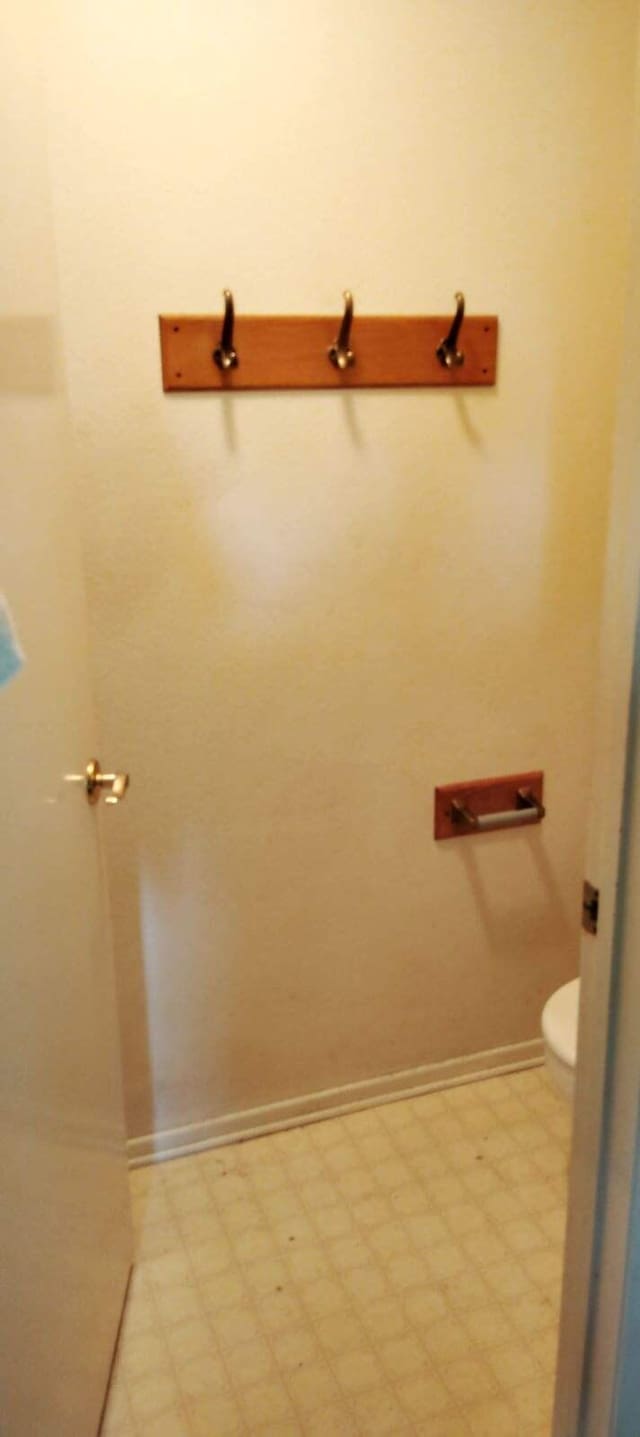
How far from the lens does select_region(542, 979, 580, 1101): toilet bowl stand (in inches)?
Result: 57.7

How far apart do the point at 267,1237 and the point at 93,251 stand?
66.6 inches

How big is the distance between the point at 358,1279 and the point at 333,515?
1323mm

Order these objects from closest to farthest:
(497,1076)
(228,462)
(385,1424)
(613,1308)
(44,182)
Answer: (613,1308), (44,182), (385,1424), (228,462), (497,1076)

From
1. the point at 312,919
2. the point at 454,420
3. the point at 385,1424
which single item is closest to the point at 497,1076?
the point at 312,919

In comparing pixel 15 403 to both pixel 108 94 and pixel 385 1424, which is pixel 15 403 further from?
pixel 385 1424

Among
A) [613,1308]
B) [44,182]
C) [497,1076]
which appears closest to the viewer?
[613,1308]

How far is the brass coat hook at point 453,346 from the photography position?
168 centimetres

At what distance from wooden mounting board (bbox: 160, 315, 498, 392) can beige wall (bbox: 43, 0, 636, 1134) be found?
0.03 m

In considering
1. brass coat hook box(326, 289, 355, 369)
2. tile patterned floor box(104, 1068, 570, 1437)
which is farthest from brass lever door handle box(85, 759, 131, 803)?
tile patterned floor box(104, 1068, 570, 1437)

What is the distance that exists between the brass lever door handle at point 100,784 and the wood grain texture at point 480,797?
0.79 meters

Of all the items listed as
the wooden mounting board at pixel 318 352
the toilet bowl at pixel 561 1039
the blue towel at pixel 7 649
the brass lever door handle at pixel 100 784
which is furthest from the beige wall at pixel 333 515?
the blue towel at pixel 7 649

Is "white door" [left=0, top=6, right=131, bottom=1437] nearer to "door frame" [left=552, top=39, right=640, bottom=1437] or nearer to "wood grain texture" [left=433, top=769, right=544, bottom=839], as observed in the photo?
"door frame" [left=552, top=39, right=640, bottom=1437]

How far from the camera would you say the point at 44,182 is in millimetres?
1146

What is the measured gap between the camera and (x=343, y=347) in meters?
1.64
